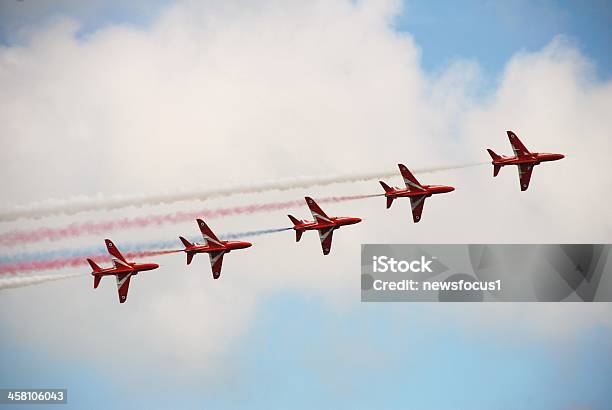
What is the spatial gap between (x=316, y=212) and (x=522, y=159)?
42.5ft

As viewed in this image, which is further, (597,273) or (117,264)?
(597,273)

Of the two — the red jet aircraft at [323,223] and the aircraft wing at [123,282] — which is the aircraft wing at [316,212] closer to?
the red jet aircraft at [323,223]

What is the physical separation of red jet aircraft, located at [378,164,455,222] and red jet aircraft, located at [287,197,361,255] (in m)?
2.52

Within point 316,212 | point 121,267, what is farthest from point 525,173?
point 121,267

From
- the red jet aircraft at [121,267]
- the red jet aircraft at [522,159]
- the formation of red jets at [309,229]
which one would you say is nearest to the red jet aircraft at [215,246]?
the formation of red jets at [309,229]

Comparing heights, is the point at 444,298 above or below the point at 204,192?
below

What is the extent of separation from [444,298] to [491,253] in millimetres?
4504

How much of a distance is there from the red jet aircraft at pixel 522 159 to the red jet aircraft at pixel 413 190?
3625mm

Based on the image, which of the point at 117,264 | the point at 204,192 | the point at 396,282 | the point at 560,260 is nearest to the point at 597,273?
the point at 560,260

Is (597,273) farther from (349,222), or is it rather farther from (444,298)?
(349,222)

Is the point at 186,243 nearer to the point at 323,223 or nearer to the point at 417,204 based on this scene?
the point at 323,223

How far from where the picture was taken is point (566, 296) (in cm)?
7606

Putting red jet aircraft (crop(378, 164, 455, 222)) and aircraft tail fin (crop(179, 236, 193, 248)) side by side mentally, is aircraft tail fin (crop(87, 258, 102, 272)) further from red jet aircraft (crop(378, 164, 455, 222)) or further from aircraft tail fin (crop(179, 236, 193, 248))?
red jet aircraft (crop(378, 164, 455, 222))

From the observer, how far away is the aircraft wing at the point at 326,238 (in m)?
69.1
